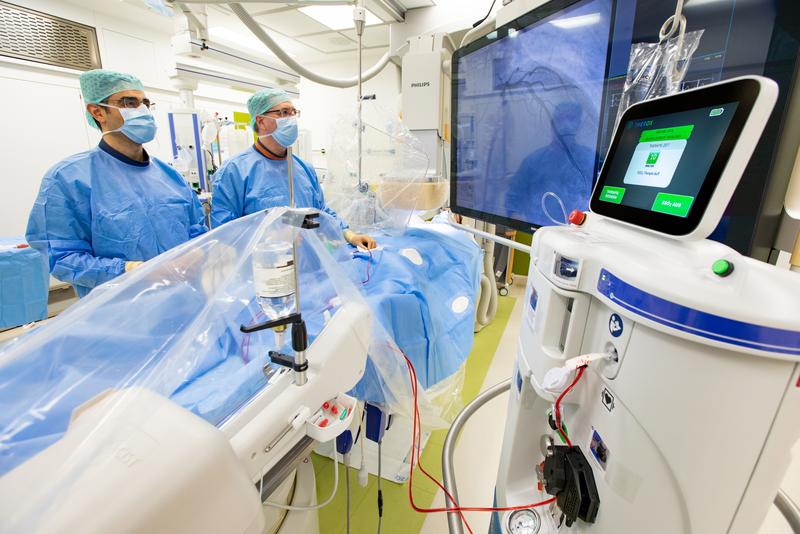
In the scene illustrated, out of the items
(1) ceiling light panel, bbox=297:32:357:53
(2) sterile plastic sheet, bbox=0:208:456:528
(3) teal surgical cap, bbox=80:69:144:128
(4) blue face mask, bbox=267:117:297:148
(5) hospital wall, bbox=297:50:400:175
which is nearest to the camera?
(2) sterile plastic sheet, bbox=0:208:456:528

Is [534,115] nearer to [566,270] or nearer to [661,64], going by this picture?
[661,64]

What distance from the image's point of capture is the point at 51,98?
11.9 feet

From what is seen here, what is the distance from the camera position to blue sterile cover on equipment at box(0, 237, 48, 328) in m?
2.34

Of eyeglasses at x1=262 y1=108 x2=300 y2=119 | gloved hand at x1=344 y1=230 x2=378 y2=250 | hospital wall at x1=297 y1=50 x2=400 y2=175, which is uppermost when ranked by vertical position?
hospital wall at x1=297 y1=50 x2=400 y2=175

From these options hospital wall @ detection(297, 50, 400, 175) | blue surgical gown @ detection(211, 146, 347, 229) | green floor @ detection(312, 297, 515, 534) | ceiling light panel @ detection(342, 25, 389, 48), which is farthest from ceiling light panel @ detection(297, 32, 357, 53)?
green floor @ detection(312, 297, 515, 534)

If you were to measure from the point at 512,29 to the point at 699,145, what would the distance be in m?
0.98

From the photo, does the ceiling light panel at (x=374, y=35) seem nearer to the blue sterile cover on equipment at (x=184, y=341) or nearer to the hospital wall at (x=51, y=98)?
the hospital wall at (x=51, y=98)

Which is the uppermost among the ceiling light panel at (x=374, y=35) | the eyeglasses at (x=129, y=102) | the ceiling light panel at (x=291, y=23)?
the ceiling light panel at (x=374, y=35)

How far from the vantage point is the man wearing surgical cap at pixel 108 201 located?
58.1 inches

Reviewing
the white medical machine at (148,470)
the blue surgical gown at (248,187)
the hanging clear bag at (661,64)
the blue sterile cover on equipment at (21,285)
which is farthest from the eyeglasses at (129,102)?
the hanging clear bag at (661,64)

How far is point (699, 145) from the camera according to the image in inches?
21.9

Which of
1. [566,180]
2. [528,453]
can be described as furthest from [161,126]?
[528,453]

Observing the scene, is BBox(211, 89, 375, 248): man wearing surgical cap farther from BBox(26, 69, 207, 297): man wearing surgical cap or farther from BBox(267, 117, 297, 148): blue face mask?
BBox(26, 69, 207, 297): man wearing surgical cap

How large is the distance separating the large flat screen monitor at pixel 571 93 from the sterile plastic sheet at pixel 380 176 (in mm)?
214
